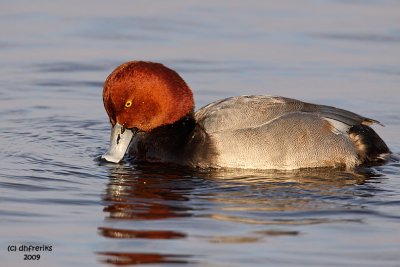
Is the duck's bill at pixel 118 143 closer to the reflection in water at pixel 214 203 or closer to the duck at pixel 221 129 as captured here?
the duck at pixel 221 129

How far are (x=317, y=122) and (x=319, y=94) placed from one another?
285 centimetres

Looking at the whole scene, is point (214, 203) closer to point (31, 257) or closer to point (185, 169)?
point (185, 169)

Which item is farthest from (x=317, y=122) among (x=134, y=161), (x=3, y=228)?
(x=3, y=228)

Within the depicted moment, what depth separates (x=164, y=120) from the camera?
9867 millimetres

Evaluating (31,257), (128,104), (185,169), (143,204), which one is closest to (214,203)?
(143,204)

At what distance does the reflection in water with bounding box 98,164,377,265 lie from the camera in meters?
7.35

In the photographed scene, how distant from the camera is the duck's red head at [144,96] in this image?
31.1ft

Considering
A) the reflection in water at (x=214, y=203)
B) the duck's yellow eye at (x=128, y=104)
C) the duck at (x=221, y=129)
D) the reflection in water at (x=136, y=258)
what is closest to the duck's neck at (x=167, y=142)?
the duck at (x=221, y=129)

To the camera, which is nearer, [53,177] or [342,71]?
[53,177]

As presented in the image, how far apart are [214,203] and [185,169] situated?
1.24m

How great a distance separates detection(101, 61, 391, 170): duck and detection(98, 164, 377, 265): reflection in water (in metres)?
0.14

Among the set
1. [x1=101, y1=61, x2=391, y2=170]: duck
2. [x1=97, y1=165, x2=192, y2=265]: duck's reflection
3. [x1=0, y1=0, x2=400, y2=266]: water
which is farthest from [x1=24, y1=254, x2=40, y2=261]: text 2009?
[x1=101, y1=61, x2=391, y2=170]: duck

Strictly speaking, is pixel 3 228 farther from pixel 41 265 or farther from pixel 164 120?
pixel 164 120

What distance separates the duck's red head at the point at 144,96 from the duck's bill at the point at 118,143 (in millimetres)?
64
